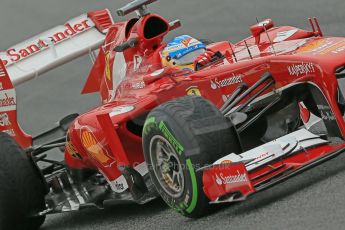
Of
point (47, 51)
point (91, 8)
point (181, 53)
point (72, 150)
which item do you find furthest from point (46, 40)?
point (91, 8)

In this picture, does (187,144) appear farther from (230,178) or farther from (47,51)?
(47,51)

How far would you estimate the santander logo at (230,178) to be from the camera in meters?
7.27

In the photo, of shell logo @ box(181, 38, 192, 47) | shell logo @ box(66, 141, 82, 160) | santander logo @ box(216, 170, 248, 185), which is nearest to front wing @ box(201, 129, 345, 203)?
santander logo @ box(216, 170, 248, 185)

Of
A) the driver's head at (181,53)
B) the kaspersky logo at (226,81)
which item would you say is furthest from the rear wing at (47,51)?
the kaspersky logo at (226,81)

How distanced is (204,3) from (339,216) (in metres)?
10.2

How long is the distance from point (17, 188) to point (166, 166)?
2099mm

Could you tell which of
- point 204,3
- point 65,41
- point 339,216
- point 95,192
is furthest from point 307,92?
point 204,3

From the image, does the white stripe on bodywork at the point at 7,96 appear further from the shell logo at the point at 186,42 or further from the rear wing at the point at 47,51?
the shell logo at the point at 186,42

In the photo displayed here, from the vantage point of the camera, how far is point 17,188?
9445mm

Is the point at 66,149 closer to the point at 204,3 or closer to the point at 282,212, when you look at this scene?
the point at 282,212

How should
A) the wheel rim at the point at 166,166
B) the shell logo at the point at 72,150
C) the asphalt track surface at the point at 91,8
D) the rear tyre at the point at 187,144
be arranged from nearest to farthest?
1. the rear tyre at the point at 187,144
2. the wheel rim at the point at 166,166
3. the shell logo at the point at 72,150
4. the asphalt track surface at the point at 91,8

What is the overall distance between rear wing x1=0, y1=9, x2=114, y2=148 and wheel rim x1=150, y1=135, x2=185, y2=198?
280 cm

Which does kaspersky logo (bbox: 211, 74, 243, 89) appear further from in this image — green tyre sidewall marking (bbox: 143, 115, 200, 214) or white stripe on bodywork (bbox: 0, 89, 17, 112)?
white stripe on bodywork (bbox: 0, 89, 17, 112)

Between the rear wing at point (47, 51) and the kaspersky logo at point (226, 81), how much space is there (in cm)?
259
